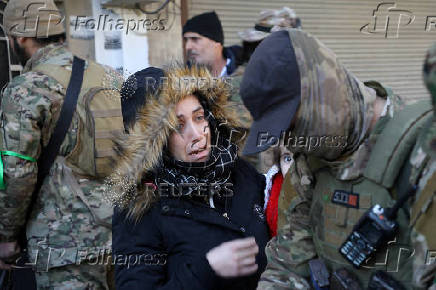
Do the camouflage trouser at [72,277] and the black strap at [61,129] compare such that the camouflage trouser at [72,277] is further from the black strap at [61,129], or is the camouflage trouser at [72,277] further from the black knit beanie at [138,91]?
the black knit beanie at [138,91]

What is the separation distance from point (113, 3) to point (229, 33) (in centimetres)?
163

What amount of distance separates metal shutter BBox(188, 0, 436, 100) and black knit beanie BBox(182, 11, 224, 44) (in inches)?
60.0

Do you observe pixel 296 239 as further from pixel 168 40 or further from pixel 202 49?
pixel 168 40

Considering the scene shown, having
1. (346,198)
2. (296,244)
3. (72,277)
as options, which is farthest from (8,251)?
(346,198)

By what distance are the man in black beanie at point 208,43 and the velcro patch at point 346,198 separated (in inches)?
95.4

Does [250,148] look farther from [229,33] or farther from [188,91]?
[229,33]

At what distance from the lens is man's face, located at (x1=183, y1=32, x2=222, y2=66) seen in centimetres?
385

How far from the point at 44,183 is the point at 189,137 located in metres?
1.05

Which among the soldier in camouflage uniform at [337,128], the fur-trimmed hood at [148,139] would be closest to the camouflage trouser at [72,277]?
the fur-trimmed hood at [148,139]

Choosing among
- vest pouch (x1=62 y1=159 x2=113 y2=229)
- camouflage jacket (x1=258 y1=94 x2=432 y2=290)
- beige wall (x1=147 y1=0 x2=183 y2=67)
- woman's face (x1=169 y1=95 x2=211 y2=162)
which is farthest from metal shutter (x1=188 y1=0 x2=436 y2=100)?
camouflage jacket (x1=258 y1=94 x2=432 y2=290)

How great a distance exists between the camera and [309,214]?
5.67ft

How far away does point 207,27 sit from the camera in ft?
12.9

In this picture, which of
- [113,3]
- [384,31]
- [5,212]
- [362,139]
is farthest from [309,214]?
[384,31]
